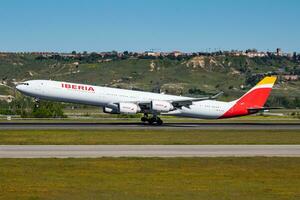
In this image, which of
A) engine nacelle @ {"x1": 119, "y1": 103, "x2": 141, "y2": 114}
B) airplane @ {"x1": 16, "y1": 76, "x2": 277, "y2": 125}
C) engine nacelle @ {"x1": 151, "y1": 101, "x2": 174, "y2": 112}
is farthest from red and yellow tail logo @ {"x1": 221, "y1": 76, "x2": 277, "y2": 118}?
engine nacelle @ {"x1": 119, "y1": 103, "x2": 141, "y2": 114}

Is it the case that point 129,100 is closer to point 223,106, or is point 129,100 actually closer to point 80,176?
point 223,106

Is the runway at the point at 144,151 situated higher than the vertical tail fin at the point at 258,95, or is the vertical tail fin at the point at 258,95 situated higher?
the vertical tail fin at the point at 258,95

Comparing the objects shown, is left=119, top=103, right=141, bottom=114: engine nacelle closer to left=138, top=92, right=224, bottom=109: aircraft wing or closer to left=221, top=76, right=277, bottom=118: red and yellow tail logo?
left=138, top=92, right=224, bottom=109: aircraft wing

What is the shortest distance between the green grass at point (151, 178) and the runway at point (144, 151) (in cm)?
230

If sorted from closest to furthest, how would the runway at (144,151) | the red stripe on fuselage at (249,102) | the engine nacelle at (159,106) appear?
the runway at (144,151) → the engine nacelle at (159,106) → the red stripe on fuselage at (249,102)

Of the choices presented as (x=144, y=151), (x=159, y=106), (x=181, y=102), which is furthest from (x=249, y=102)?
(x=144, y=151)

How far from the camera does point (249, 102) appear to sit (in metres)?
69.1

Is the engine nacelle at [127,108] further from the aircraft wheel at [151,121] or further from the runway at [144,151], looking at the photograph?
the runway at [144,151]

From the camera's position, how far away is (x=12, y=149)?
35.8 metres

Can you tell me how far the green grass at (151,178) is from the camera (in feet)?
68.6

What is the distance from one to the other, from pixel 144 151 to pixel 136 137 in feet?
36.8

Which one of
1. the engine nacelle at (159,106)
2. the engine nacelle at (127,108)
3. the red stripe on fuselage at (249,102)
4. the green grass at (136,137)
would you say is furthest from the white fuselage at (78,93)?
the green grass at (136,137)

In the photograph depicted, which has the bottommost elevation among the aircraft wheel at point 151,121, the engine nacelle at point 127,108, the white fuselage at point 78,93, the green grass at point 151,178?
the green grass at point 151,178

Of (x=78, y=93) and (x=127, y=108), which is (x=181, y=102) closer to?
(x=127, y=108)
